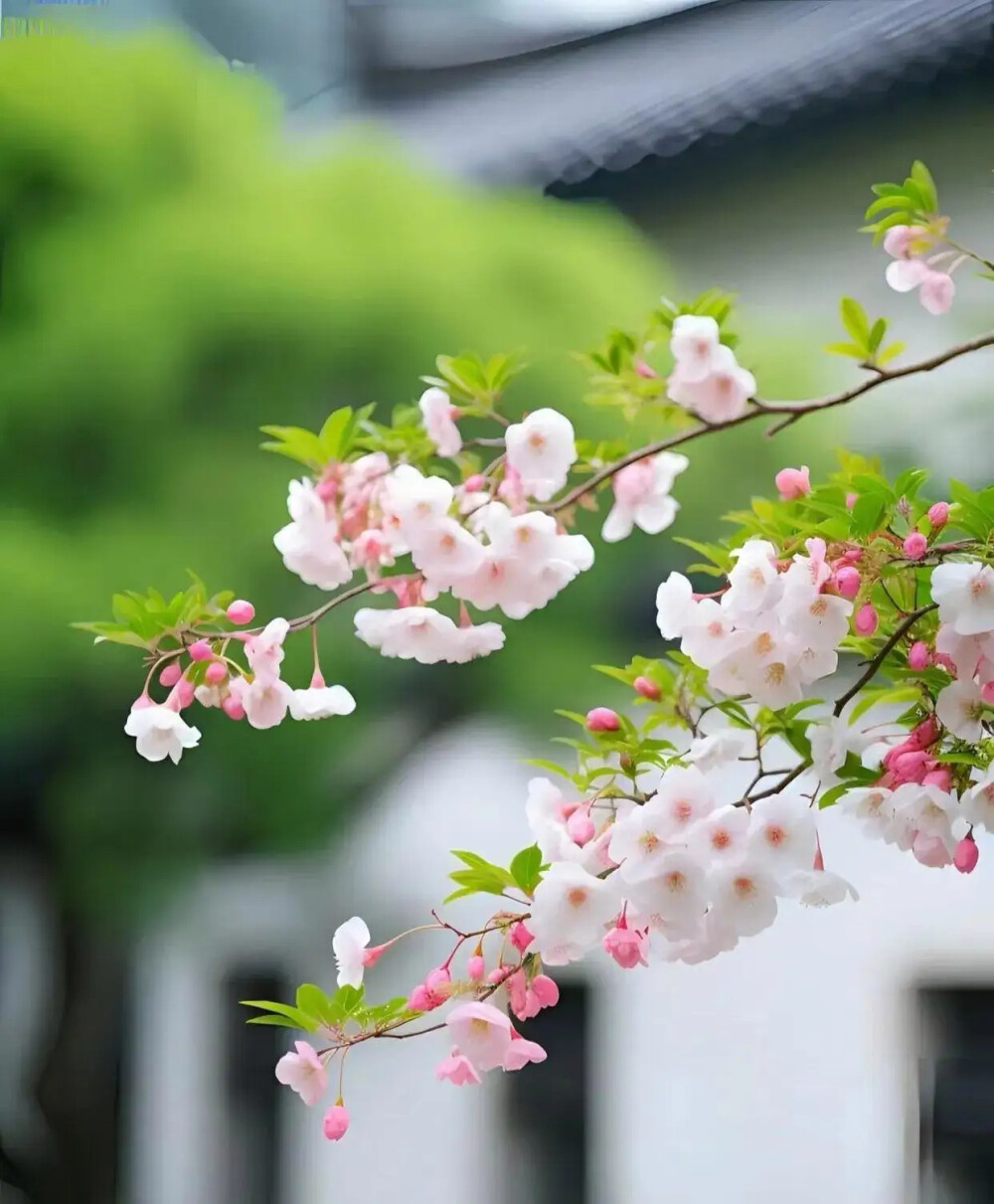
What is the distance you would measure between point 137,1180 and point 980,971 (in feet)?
3.30

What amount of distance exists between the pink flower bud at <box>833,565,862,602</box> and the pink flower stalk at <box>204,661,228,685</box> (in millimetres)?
358

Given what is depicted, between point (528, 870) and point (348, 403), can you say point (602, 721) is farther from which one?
point (348, 403)

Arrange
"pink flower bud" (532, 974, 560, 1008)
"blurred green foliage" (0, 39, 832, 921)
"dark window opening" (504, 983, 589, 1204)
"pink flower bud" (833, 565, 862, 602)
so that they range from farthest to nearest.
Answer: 1. "blurred green foliage" (0, 39, 832, 921)
2. "dark window opening" (504, 983, 589, 1204)
3. "pink flower bud" (532, 974, 560, 1008)
4. "pink flower bud" (833, 565, 862, 602)

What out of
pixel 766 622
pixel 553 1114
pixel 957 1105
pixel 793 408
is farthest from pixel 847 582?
pixel 553 1114

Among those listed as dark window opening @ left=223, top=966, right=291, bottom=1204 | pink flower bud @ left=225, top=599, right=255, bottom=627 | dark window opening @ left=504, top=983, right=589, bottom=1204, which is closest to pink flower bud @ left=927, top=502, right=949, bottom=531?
pink flower bud @ left=225, top=599, right=255, bottom=627

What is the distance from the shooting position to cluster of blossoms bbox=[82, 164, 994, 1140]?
2.03ft

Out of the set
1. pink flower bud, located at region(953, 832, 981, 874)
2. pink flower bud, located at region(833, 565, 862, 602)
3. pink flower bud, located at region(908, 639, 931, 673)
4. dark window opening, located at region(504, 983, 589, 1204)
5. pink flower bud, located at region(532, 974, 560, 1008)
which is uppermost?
pink flower bud, located at region(833, 565, 862, 602)

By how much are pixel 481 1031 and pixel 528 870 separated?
0.08 metres

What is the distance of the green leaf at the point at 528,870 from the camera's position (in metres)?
0.68

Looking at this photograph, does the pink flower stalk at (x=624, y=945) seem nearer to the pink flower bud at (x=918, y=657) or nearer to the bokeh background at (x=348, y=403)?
the pink flower bud at (x=918, y=657)

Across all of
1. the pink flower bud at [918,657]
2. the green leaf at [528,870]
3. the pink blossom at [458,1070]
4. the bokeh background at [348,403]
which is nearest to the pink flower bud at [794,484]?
the pink flower bud at [918,657]

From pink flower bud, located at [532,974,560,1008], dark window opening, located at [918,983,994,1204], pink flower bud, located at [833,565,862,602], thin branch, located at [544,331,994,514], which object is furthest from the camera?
dark window opening, located at [918,983,994,1204]

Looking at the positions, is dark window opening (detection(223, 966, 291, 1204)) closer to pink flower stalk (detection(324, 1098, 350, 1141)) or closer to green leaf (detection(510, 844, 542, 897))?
pink flower stalk (detection(324, 1098, 350, 1141))

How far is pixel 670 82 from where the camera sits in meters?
1.68
